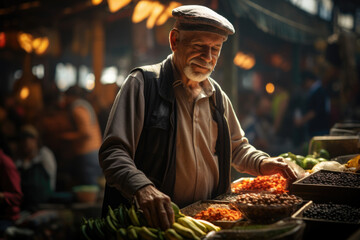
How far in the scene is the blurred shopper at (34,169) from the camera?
6.20 meters

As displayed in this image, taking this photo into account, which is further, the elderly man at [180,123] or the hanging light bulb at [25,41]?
the hanging light bulb at [25,41]

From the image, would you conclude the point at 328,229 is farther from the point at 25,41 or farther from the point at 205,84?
the point at 25,41

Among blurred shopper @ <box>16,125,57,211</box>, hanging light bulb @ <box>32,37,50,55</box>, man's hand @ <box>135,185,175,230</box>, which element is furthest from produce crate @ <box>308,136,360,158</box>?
hanging light bulb @ <box>32,37,50,55</box>

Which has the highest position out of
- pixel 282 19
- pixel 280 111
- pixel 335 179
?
pixel 282 19

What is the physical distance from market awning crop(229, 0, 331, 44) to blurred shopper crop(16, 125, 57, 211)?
151 inches

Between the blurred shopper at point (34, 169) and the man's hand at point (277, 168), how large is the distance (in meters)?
4.22

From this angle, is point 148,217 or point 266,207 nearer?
point 148,217

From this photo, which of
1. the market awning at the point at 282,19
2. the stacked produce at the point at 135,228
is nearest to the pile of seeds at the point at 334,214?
the stacked produce at the point at 135,228

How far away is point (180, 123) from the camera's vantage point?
2.88 meters

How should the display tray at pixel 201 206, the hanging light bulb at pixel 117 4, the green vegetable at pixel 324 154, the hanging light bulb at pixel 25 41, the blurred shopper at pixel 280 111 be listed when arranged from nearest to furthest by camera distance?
the display tray at pixel 201 206, the green vegetable at pixel 324 154, the hanging light bulb at pixel 117 4, the hanging light bulb at pixel 25 41, the blurred shopper at pixel 280 111

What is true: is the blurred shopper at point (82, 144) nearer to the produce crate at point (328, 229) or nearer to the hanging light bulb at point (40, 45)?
the hanging light bulb at point (40, 45)

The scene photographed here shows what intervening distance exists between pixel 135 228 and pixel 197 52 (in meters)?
1.37

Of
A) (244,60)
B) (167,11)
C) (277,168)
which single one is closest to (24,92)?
(167,11)

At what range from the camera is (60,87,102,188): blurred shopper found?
713 cm
